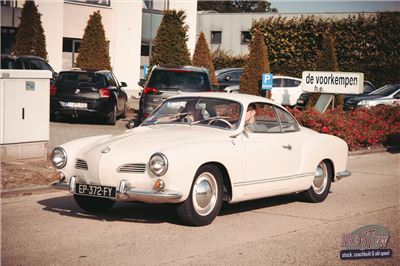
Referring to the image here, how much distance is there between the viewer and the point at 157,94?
18.9 m

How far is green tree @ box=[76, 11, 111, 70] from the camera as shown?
27500 mm

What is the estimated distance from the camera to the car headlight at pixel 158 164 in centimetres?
801

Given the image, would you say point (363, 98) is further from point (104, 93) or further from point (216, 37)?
point (216, 37)

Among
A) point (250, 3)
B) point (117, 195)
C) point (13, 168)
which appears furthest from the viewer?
point (250, 3)

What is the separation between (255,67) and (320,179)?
58.1ft

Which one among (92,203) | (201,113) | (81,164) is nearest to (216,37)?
(201,113)

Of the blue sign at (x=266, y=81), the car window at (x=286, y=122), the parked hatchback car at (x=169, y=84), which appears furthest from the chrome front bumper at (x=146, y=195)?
the blue sign at (x=266, y=81)

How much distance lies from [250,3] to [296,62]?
45416 mm

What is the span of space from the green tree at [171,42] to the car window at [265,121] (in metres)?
15.6

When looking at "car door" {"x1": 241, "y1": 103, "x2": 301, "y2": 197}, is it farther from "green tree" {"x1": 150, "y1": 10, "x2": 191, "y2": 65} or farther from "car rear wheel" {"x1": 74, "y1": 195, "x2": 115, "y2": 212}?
"green tree" {"x1": 150, "y1": 10, "x2": 191, "y2": 65}

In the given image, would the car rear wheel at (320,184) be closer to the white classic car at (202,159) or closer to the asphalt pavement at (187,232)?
the white classic car at (202,159)

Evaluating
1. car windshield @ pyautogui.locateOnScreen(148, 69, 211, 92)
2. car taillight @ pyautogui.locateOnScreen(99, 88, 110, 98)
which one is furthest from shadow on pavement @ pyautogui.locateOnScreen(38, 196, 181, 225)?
car taillight @ pyautogui.locateOnScreen(99, 88, 110, 98)

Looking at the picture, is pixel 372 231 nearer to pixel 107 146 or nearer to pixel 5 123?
pixel 107 146

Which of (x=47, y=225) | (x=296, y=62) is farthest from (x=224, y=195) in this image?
(x=296, y=62)
